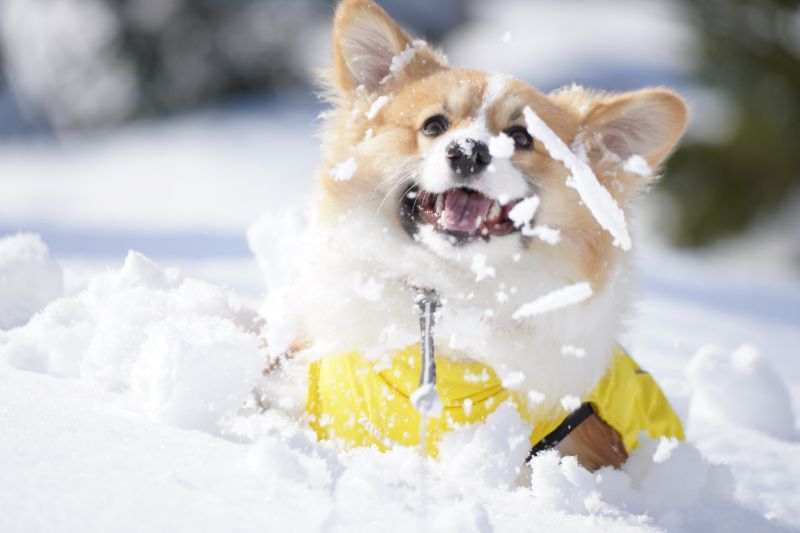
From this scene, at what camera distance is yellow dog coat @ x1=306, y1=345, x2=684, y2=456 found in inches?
83.1

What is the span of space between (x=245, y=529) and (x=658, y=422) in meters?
1.43

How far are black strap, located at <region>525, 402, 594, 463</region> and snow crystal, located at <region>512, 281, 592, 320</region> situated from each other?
0.28m

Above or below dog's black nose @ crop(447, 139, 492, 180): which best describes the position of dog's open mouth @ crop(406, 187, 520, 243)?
below

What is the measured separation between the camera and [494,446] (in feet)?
6.76

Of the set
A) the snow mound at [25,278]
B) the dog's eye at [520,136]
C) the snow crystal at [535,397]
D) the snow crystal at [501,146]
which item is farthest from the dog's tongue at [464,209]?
the snow mound at [25,278]

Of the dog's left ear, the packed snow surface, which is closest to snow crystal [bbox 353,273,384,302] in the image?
the packed snow surface

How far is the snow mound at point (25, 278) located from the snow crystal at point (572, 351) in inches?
62.4

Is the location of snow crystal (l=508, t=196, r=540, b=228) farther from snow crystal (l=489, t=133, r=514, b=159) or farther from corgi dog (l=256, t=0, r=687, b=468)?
snow crystal (l=489, t=133, r=514, b=159)

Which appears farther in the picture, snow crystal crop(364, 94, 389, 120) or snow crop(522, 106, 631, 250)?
snow crystal crop(364, 94, 389, 120)

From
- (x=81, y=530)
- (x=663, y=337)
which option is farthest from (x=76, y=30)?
(x=81, y=530)

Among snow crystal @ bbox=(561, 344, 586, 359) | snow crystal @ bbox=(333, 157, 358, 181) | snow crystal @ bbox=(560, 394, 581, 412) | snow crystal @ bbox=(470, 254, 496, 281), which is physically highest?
snow crystal @ bbox=(333, 157, 358, 181)

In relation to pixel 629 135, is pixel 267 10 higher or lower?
lower

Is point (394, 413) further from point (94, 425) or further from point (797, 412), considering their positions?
point (797, 412)

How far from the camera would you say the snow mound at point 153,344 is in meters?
1.93
